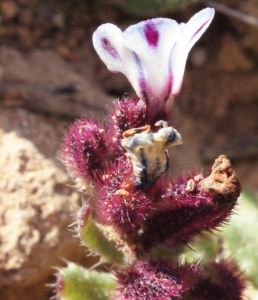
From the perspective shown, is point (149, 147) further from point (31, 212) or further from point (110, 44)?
point (31, 212)

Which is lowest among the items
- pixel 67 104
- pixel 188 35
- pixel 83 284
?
pixel 83 284

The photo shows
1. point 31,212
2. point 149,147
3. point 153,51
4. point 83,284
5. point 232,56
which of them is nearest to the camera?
point 149,147

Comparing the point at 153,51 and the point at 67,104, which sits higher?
the point at 67,104

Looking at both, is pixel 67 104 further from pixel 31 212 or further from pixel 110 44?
pixel 110 44

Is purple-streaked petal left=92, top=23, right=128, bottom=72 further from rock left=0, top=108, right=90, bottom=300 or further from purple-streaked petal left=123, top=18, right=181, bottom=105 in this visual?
rock left=0, top=108, right=90, bottom=300

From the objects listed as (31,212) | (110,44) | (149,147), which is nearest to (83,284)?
(31,212)

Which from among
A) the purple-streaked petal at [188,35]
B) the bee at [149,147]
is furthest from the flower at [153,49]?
the bee at [149,147]

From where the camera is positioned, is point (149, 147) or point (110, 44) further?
point (110, 44)

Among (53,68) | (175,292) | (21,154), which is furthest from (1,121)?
(175,292)

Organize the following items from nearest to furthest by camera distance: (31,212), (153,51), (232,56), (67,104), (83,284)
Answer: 1. (153,51)
2. (83,284)
3. (31,212)
4. (67,104)
5. (232,56)
